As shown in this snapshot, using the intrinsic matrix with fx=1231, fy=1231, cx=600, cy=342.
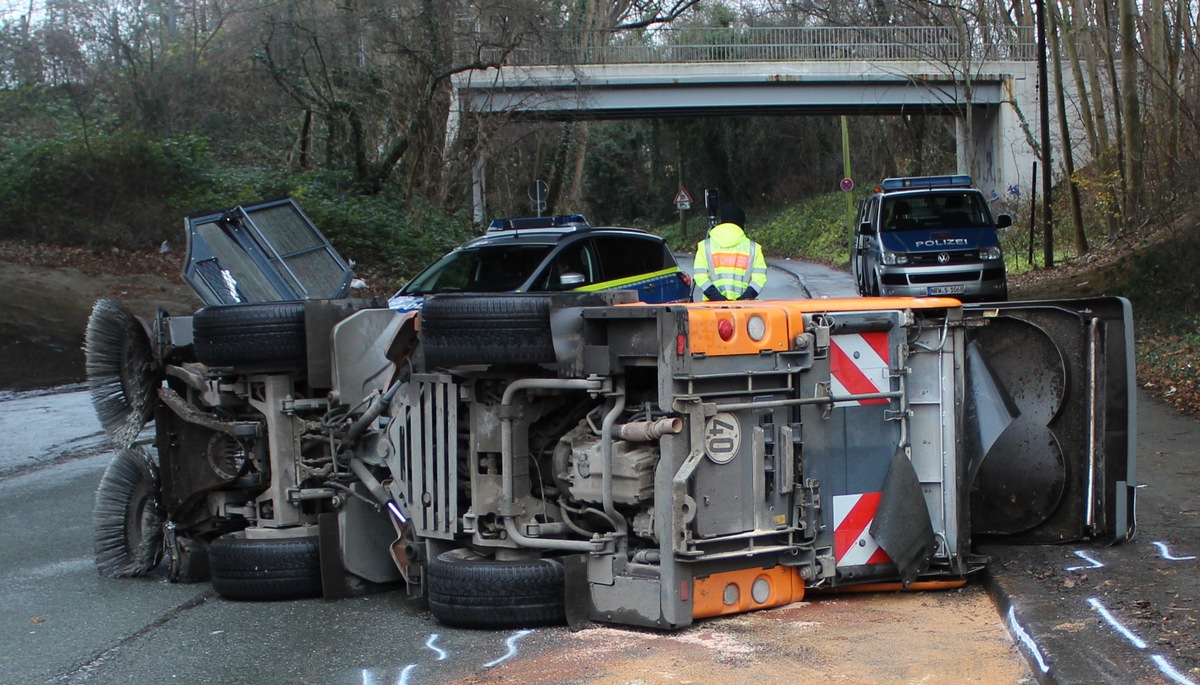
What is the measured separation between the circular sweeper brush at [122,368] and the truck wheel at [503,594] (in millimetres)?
2376

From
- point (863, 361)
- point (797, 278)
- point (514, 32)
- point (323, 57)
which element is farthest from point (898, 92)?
point (863, 361)

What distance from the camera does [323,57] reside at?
28.6 meters

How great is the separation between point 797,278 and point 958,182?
13.2m

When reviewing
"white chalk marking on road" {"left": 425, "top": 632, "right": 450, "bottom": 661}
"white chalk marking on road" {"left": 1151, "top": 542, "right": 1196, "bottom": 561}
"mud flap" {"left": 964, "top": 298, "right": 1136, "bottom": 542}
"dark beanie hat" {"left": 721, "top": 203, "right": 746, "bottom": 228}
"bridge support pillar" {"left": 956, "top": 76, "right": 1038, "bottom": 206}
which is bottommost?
"white chalk marking on road" {"left": 425, "top": 632, "right": 450, "bottom": 661}

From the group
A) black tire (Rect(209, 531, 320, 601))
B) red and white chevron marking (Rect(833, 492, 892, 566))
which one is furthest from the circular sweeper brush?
red and white chevron marking (Rect(833, 492, 892, 566))

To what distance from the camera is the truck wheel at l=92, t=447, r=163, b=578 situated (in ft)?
22.7

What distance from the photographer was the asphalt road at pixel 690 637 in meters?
4.75

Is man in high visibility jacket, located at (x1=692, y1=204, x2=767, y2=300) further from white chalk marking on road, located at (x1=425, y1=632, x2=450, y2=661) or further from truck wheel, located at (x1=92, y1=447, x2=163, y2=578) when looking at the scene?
truck wheel, located at (x1=92, y1=447, x2=163, y2=578)

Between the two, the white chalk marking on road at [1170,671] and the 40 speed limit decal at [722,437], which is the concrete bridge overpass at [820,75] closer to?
the 40 speed limit decal at [722,437]

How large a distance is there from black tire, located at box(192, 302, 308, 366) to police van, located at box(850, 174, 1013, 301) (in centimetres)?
1489

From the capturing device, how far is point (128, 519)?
696 cm

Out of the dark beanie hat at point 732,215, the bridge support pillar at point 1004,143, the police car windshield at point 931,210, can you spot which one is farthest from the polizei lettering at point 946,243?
the bridge support pillar at point 1004,143

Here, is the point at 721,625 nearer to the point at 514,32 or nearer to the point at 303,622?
the point at 303,622

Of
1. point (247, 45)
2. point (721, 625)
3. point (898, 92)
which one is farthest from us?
point (898, 92)
